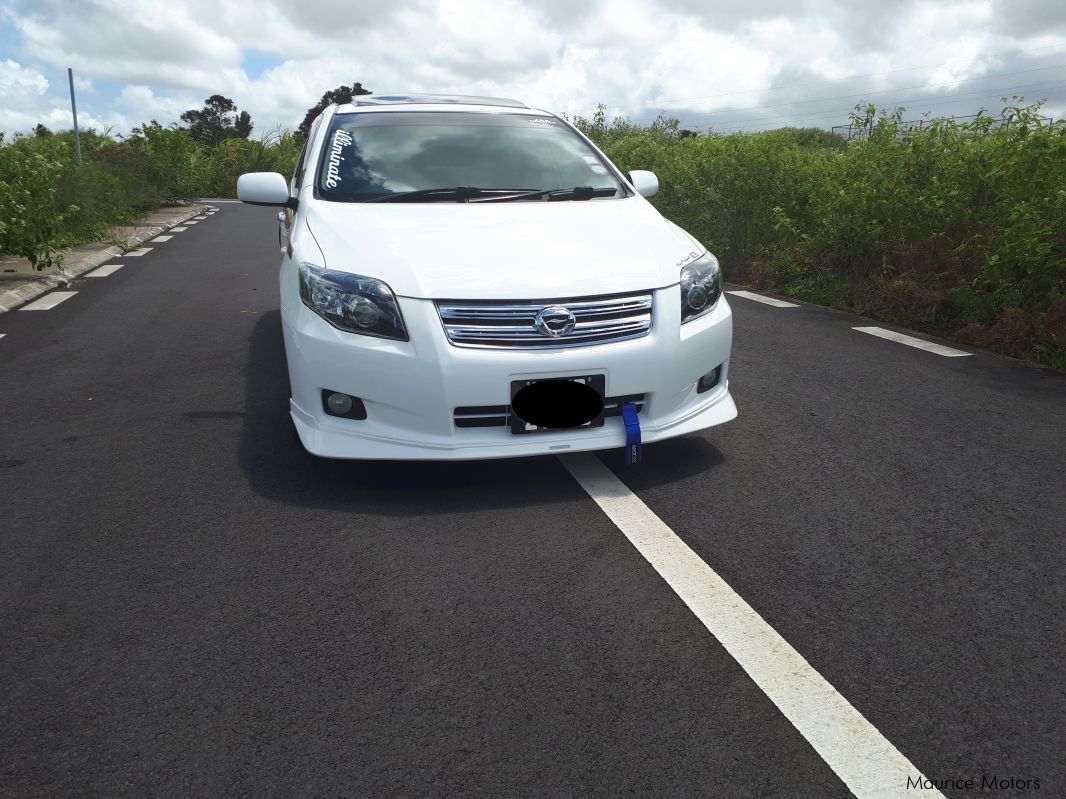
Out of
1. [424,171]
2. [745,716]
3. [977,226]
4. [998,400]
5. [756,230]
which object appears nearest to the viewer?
[745,716]

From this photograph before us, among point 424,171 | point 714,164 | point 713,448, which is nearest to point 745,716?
point 713,448

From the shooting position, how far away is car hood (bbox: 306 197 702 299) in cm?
358

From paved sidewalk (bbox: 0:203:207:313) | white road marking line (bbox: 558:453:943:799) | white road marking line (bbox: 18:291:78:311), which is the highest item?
paved sidewalk (bbox: 0:203:207:313)

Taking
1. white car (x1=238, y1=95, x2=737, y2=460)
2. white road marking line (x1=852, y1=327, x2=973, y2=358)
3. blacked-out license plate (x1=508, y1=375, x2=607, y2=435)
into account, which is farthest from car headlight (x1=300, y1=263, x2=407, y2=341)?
white road marking line (x1=852, y1=327, x2=973, y2=358)

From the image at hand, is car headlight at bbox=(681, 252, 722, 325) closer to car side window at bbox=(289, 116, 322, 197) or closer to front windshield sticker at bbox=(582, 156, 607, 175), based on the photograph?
front windshield sticker at bbox=(582, 156, 607, 175)

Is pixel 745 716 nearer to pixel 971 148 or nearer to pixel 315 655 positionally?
pixel 315 655

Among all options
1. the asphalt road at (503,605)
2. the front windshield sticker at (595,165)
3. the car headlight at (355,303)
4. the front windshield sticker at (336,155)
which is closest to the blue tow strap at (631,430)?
the asphalt road at (503,605)

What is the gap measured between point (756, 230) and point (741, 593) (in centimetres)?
768

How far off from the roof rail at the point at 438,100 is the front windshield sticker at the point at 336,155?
2.20ft

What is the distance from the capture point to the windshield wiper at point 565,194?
459 cm

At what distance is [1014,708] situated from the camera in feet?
7.72

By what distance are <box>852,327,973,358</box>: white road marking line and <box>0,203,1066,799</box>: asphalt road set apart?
42.6 inches

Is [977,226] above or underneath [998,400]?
above

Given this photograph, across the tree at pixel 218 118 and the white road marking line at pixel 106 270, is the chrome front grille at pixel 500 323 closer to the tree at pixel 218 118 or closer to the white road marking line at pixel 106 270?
the white road marking line at pixel 106 270
